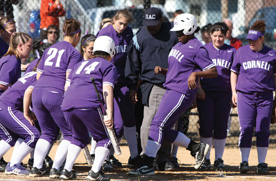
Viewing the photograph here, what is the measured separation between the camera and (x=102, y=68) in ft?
20.4

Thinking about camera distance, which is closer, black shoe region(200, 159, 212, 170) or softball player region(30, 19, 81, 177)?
softball player region(30, 19, 81, 177)

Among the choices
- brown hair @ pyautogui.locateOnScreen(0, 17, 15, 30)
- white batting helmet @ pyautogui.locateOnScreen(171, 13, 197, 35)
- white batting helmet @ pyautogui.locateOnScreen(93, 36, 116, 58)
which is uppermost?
white batting helmet @ pyautogui.locateOnScreen(171, 13, 197, 35)

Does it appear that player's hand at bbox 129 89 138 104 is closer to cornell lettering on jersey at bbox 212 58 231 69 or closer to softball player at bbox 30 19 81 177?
softball player at bbox 30 19 81 177

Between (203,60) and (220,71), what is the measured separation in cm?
113

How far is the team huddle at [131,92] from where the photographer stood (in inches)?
246

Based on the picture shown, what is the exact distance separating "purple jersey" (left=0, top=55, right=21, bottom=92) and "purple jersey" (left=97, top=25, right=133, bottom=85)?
1239 millimetres

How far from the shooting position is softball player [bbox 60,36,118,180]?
6.08 m

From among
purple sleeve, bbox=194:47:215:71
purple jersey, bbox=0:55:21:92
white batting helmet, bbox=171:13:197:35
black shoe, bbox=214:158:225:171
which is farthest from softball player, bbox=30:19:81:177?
black shoe, bbox=214:158:225:171

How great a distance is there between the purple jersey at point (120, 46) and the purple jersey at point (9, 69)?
4.07 ft

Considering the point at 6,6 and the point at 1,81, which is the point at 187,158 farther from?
the point at 6,6

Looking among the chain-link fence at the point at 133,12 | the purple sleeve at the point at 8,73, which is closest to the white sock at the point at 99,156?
the purple sleeve at the point at 8,73

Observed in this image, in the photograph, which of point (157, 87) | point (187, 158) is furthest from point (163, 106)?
point (187, 158)

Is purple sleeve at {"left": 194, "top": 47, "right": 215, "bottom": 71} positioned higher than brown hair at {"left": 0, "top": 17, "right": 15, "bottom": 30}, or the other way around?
brown hair at {"left": 0, "top": 17, "right": 15, "bottom": 30}

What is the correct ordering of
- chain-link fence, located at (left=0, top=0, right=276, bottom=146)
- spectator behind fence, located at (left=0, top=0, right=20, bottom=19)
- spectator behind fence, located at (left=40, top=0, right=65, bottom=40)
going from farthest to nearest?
chain-link fence, located at (left=0, top=0, right=276, bottom=146)
spectator behind fence, located at (left=0, top=0, right=20, bottom=19)
spectator behind fence, located at (left=40, top=0, right=65, bottom=40)
